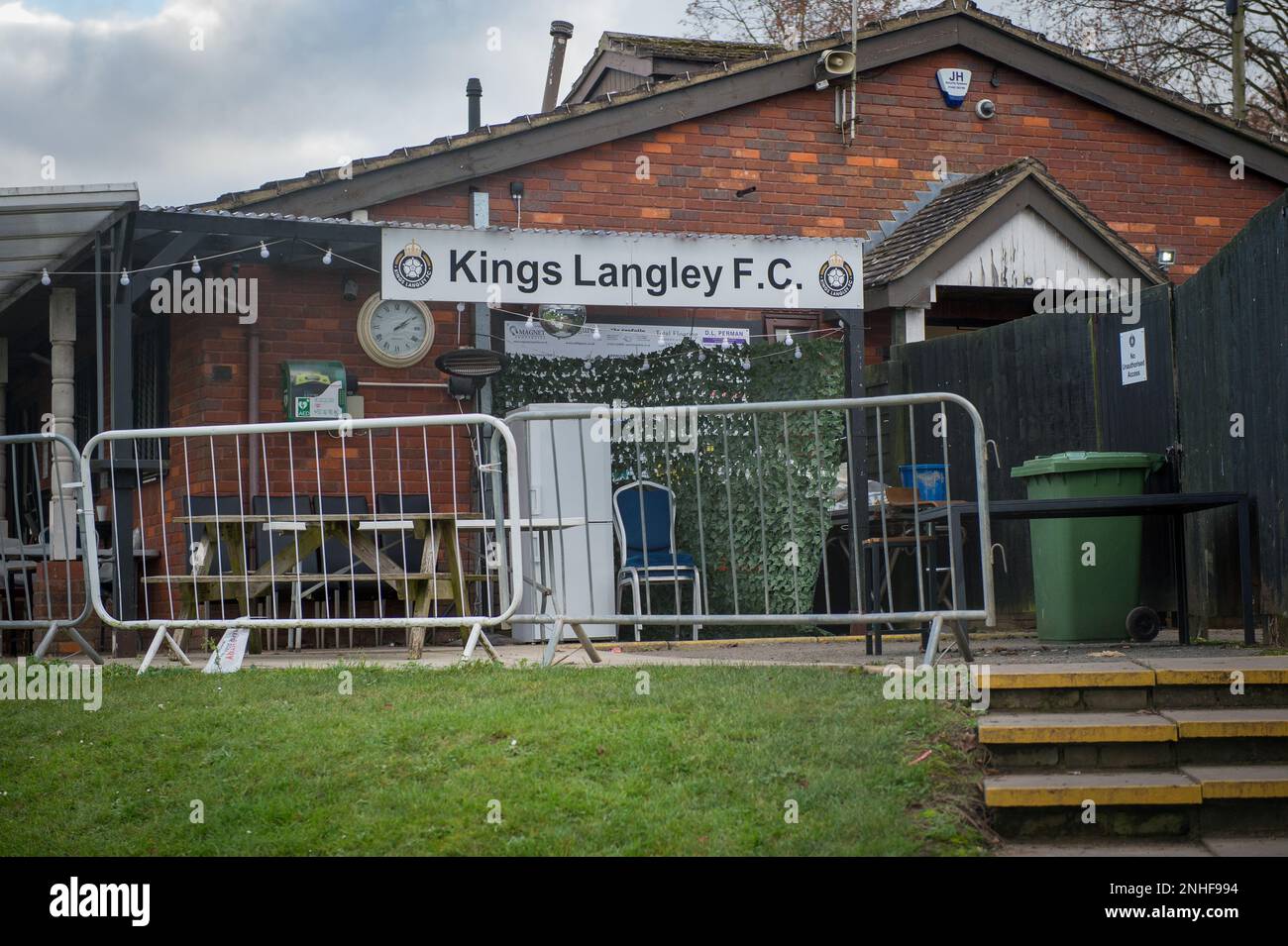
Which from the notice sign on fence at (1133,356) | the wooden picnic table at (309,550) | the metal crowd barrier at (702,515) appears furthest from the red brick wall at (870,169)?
the wooden picnic table at (309,550)

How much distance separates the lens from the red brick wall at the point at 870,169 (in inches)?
528

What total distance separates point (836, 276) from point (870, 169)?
12.7ft

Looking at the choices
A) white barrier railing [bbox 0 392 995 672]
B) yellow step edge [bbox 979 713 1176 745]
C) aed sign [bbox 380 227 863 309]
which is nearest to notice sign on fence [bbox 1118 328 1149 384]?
white barrier railing [bbox 0 392 995 672]

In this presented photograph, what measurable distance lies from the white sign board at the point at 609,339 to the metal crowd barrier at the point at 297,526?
103 centimetres

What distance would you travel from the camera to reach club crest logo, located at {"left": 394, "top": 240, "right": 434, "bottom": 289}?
34.4 ft

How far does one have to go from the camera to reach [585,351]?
1279cm

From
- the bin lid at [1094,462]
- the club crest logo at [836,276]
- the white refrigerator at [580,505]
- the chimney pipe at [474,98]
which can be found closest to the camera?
the bin lid at [1094,462]

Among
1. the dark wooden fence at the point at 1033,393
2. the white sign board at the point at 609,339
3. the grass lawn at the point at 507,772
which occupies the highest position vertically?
the white sign board at the point at 609,339

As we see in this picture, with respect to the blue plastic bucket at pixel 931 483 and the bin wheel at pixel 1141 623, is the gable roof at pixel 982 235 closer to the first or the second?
the blue plastic bucket at pixel 931 483

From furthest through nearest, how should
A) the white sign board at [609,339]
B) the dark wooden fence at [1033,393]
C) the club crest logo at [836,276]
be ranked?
the white sign board at [609,339]
the club crest logo at [836,276]
the dark wooden fence at [1033,393]

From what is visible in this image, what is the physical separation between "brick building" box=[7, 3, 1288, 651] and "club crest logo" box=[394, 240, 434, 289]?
0.34 m

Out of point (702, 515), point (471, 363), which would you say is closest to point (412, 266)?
point (471, 363)
